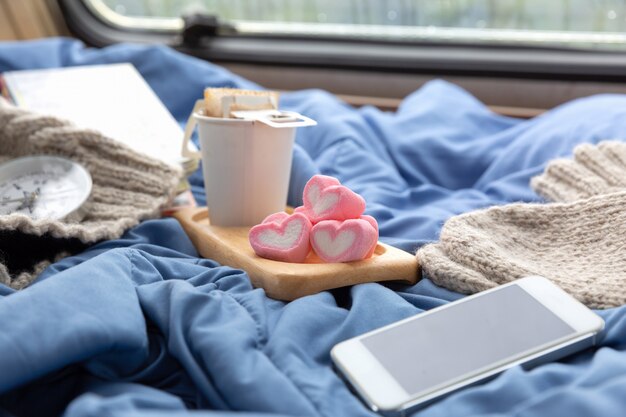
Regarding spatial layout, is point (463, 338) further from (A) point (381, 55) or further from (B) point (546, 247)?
(A) point (381, 55)

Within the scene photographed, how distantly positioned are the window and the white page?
626 millimetres

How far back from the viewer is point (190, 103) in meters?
1.21

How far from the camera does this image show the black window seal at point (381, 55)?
1360 mm

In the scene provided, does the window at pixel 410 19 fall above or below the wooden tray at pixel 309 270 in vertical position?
above

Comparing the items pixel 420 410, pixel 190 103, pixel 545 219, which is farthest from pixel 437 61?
pixel 420 410

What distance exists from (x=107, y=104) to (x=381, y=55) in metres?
0.71

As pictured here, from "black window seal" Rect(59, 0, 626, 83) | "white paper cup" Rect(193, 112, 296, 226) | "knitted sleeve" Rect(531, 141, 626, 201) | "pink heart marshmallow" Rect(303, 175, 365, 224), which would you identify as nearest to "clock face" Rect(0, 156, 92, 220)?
"white paper cup" Rect(193, 112, 296, 226)

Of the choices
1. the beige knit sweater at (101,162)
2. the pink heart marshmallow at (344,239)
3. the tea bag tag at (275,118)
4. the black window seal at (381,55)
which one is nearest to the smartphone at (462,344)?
the pink heart marshmallow at (344,239)

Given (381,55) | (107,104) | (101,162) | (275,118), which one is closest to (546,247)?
(275,118)

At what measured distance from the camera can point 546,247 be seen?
0.69 m

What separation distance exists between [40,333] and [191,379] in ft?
0.36

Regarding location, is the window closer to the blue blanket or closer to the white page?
the white page

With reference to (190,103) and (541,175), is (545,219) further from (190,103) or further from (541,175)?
Answer: (190,103)

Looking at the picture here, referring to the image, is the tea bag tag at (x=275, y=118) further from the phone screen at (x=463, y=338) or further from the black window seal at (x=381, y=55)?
the black window seal at (x=381, y=55)
